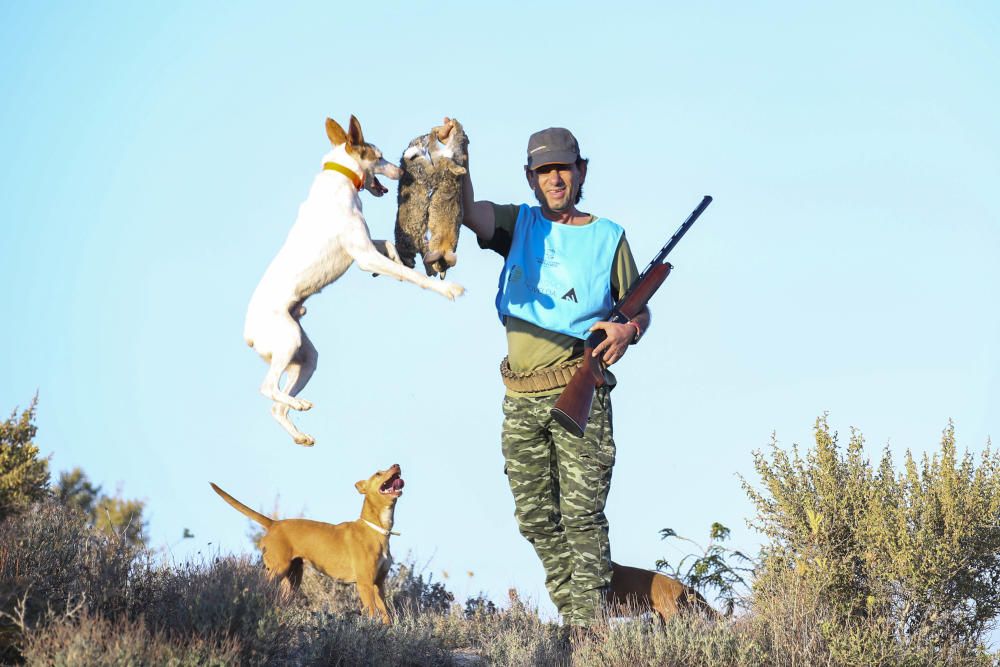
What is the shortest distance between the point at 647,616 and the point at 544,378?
5.07 feet

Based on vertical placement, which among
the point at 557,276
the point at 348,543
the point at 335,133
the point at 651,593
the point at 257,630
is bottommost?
the point at 257,630

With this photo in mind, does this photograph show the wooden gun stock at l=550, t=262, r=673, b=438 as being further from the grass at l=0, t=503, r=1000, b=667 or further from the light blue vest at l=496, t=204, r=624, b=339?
the grass at l=0, t=503, r=1000, b=667

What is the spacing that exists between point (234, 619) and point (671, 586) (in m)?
2.94

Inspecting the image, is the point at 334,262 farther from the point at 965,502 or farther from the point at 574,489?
the point at 965,502

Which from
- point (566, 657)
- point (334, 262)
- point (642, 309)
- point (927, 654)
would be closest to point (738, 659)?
point (566, 657)

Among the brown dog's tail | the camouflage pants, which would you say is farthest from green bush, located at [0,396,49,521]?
the camouflage pants

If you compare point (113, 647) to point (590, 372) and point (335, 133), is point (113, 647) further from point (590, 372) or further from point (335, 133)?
point (590, 372)

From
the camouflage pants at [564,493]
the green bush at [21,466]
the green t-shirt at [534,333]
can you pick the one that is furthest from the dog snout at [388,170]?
the green bush at [21,466]

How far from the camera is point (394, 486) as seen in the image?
27.8ft

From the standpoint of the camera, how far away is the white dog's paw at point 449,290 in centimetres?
477

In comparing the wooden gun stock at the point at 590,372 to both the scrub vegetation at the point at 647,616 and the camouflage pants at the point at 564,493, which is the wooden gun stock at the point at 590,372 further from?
the scrub vegetation at the point at 647,616

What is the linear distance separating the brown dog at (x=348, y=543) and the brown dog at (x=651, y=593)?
1.93 m

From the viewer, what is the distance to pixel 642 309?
21.6 feet

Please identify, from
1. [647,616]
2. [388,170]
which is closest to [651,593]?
[647,616]
